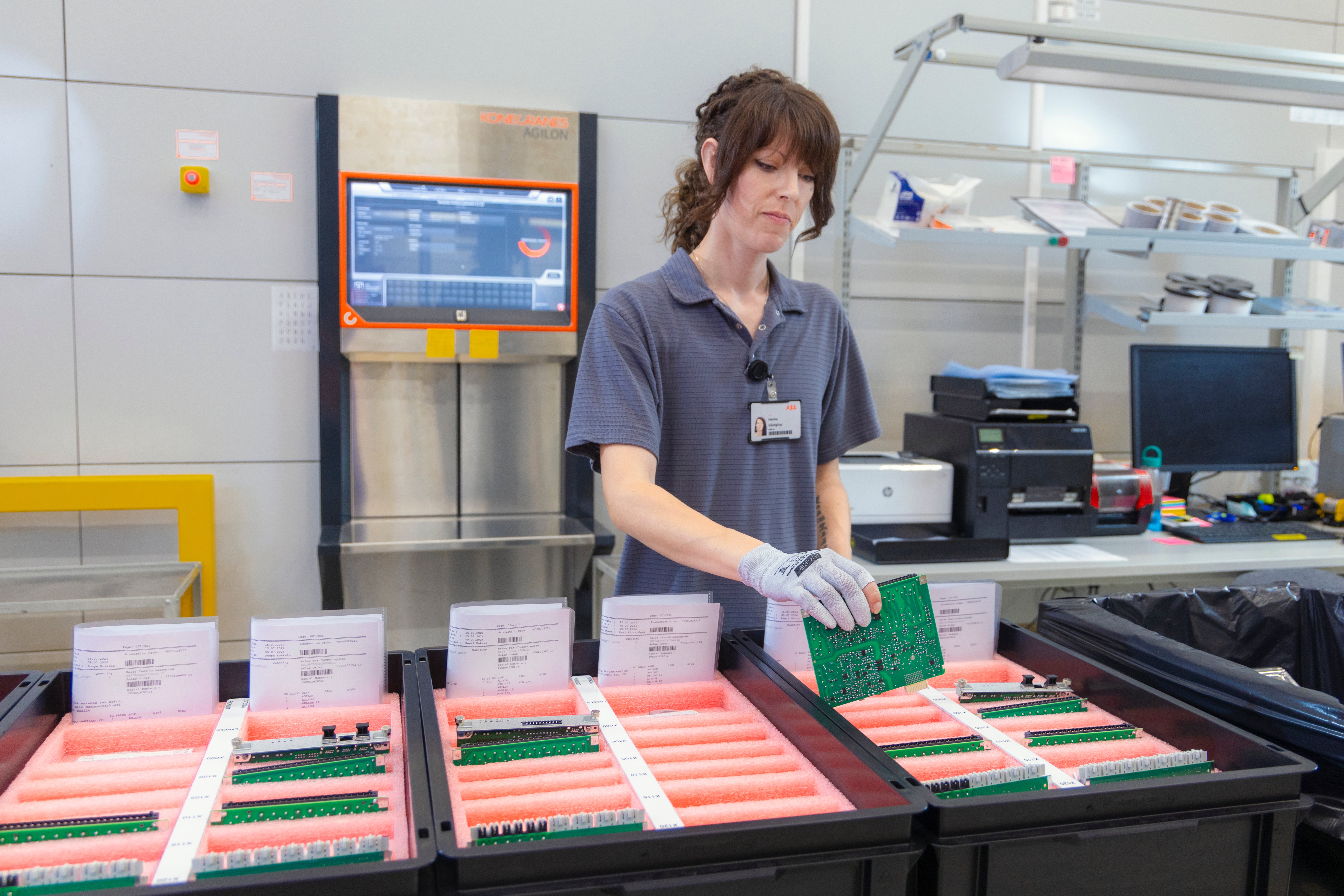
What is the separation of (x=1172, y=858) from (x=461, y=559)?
2.34 metres

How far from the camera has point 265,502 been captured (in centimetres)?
278

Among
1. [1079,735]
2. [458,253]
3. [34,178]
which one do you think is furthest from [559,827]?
[34,178]

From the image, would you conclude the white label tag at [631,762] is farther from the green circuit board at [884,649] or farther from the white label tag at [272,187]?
the white label tag at [272,187]

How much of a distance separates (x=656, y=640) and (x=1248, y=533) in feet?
7.67

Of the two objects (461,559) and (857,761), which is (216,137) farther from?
(857,761)

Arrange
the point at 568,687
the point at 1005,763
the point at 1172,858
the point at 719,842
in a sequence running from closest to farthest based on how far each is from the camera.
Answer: the point at 719,842, the point at 1172,858, the point at 1005,763, the point at 568,687

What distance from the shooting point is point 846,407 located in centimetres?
173

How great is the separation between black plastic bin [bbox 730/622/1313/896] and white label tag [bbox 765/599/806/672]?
0.80 feet

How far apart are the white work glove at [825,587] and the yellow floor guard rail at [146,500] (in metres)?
1.99

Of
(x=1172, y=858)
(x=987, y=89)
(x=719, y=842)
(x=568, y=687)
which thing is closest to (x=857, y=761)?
(x=719, y=842)

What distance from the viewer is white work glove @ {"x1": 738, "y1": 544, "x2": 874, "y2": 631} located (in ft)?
3.27

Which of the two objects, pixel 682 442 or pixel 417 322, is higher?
pixel 417 322

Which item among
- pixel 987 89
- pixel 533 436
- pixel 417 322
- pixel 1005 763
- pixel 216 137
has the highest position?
pixel 987 89

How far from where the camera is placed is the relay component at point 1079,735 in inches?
40.8
